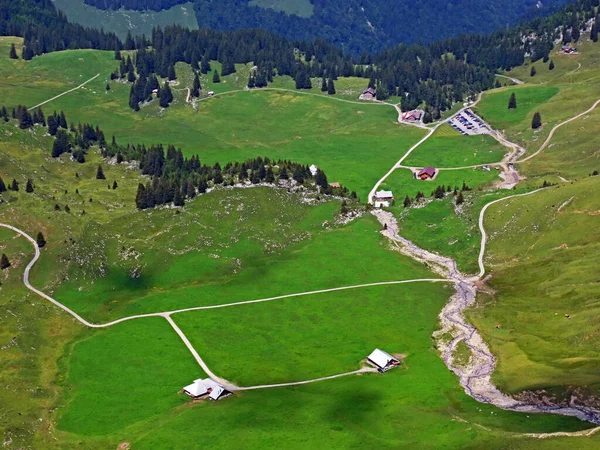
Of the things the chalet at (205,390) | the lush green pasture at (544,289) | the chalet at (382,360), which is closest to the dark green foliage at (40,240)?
the chalet at (205,390)

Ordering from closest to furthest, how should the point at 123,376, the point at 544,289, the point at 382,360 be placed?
1. the point at 382,360
2. the point at 123,376
3. the point at 544,289

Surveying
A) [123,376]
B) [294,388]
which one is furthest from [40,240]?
[294,388]

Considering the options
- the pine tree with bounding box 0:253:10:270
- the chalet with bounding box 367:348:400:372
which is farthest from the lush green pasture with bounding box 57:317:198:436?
the pine tree with bounding box 0:253:10:270

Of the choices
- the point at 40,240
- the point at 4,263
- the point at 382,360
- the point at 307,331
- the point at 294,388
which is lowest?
the point at 4,263

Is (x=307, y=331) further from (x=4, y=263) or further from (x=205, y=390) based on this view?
(x=4, y=263)

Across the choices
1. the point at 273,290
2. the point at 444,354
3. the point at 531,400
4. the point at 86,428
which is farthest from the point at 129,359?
the point at 531,400
